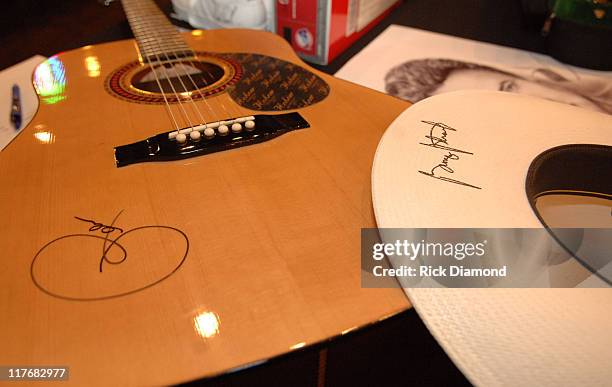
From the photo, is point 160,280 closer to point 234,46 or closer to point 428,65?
point 234,46

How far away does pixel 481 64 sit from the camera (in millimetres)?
734

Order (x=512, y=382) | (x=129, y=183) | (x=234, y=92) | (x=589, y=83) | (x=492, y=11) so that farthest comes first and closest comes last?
(x=492, y=11) → (x=589, y=83) → (x=234, y=92) → (x=129, y=183) → (x=512, y=382)

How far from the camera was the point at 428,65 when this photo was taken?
0.73 meters

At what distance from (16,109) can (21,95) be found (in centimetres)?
5

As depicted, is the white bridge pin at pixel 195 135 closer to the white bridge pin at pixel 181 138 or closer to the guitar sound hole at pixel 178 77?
the white bridge pin at pixel 181 138

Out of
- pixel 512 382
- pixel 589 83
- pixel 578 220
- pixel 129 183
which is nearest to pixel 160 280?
pixel 129 183

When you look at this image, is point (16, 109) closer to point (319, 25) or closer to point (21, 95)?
point (21, 95)

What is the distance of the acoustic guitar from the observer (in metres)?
0.29

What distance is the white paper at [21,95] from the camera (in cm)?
60

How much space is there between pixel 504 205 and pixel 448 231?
0.19 ft
